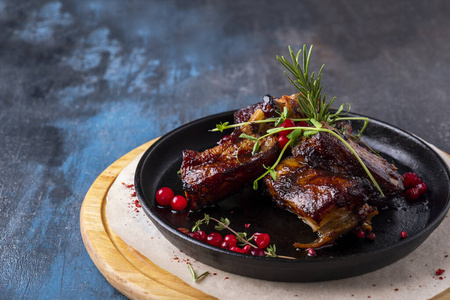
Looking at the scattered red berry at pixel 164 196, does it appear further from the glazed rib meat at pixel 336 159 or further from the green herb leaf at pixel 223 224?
the glazed rib meat at pixel 336 159

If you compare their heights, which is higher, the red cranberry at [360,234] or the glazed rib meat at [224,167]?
the red cranberry at [360,234]

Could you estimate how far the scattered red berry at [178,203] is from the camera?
3811 mm

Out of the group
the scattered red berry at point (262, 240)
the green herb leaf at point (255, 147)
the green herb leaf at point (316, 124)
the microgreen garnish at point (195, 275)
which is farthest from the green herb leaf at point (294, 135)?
the microgreen garnish at point (195, 275)

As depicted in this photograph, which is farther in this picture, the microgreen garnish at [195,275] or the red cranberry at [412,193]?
the red cranberry at [412,193]

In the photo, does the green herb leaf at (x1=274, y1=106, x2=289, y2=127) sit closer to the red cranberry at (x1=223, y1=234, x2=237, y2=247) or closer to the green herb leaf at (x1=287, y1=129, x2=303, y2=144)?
the green herb leaf at (x1=287, y1=129, x2=303, y2=144)

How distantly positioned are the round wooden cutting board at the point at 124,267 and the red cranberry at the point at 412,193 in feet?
2.84

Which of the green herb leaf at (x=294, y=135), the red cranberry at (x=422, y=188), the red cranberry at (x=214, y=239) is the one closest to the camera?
the red cranberry at (x=214, y=239)

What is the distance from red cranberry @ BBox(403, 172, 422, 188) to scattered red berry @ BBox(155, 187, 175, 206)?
172cm

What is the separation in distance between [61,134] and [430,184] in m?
3.76

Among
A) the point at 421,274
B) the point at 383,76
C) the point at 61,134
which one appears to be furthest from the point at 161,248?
the point at 383,76

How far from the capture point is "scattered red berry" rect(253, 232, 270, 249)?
3.44 meters

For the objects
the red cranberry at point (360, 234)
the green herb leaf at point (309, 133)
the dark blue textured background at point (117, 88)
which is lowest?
the dark blue textured background at point (117, 88)

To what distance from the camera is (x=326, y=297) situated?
3.18 meters

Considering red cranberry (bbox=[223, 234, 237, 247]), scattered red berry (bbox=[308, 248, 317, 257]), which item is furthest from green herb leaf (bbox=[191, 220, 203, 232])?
scattered red berry (bbox=[308, 248, 317, 257])
